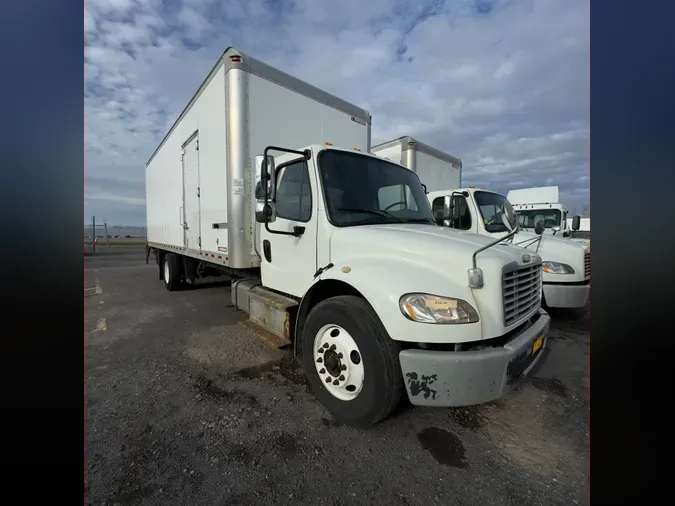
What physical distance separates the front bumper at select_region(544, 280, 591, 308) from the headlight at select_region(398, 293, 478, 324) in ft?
12.8

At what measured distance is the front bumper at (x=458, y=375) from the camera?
7.14 ft

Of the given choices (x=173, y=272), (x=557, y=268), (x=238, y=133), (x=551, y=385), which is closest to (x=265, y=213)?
(x=238, y=133)

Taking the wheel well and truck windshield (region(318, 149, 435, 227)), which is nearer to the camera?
the wheel well

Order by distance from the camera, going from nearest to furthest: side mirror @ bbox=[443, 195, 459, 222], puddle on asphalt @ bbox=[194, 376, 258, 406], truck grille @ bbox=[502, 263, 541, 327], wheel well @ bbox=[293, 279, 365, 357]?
truck grille @ bbox=[502, 263, 541, 327], puddle on asphalt @ bbox=[194, 376, 258, 406], wheel well @ bbox=[293, 279, 365, 357], side mirror @ bbox=[443, 195, 459, 222]

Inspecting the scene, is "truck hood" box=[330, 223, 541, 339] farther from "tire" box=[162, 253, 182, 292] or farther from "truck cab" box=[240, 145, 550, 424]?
"tire" box=[162, 253, 182, 292]

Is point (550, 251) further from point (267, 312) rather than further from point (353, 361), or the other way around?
point (267, 312)

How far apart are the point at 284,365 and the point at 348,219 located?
6.37ft

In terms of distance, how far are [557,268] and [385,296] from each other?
4.46 meters

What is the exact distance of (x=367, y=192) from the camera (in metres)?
3.57

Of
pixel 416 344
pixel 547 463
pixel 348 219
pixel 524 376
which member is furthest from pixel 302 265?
pixel 547 463

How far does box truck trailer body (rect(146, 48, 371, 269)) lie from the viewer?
169 inches

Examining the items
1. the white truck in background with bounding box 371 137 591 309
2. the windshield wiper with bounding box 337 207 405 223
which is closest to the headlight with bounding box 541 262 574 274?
the white truck in background with bounding box 371 137 591 309
